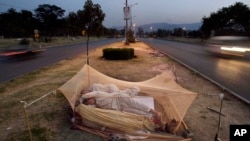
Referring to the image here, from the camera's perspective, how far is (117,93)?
571cm

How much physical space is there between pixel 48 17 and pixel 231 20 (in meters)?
57.5

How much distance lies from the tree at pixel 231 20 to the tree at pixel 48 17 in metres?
49.7

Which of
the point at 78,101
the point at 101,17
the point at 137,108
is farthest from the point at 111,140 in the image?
the point at 101,17

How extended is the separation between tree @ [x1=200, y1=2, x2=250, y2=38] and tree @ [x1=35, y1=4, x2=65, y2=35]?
49.7 m

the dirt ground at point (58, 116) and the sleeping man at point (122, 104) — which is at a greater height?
the sleeping man at point (122, 104)

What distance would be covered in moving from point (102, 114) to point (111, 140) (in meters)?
0.58

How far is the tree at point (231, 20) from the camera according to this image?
53.0 metres

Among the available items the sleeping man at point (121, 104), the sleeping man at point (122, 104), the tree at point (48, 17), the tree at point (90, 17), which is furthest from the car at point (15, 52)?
the tree at point (48, 17)

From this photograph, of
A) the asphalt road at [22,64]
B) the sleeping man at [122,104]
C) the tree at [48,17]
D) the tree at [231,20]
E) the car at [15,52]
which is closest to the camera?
the sleeping man at [122,104]

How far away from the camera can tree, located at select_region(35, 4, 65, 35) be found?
84.4 m

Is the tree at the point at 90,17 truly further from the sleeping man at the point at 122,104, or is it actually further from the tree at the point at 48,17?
the tree at the point at 48,17

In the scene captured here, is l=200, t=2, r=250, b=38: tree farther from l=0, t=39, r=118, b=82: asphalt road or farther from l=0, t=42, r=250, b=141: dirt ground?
l=0, t=42, r=250, b=141: dirt ground

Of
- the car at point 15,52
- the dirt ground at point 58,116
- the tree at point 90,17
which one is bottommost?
the dirt ground at point 58,116

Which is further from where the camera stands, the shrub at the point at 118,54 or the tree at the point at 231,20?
the tree at the point at 231,20
